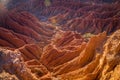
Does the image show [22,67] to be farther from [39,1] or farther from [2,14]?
[39,1]

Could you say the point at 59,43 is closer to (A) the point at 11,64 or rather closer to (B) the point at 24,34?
(B) the point at 24,34

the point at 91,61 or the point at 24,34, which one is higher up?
the point at 24,34

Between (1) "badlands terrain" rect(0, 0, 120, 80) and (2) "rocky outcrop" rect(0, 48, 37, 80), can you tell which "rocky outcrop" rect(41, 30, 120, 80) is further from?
(2) "rocky outcrop" rect(0, 48, 37, 80)

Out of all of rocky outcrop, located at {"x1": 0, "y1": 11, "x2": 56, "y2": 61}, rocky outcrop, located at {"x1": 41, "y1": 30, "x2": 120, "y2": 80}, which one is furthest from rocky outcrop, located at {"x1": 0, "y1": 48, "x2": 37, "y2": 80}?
rocky outcrop, located at {"x1": 0, "y1": 11, "x2": 56, "y2": 61}

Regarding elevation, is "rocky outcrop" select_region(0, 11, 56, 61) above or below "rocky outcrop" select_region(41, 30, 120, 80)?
above

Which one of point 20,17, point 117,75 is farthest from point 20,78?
point 20,17

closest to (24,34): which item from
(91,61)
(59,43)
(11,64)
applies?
(59,43)

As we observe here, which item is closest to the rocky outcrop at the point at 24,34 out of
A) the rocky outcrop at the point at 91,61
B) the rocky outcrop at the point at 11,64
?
the rocky outcrop at the point at 91,61

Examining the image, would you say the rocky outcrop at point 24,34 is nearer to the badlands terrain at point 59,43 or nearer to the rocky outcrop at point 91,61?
the badlands terrain at point 59,43
